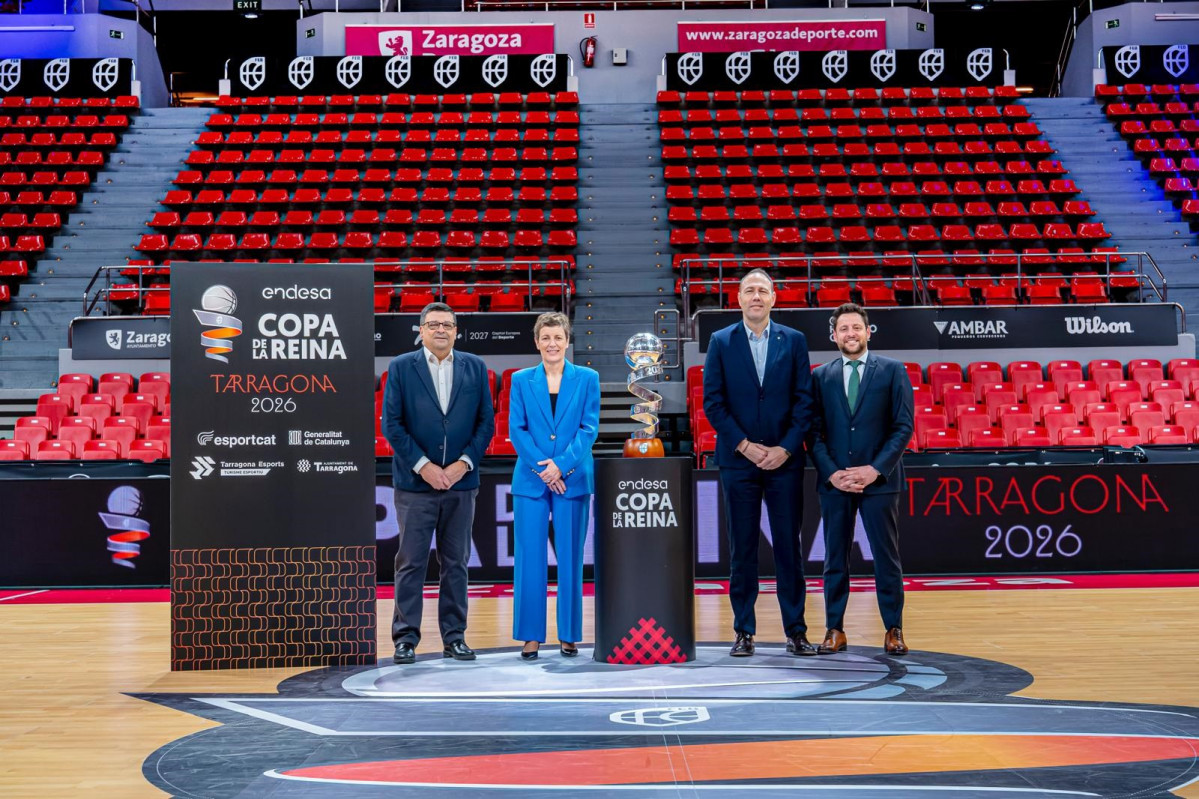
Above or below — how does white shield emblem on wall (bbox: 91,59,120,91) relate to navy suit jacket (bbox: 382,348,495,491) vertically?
above

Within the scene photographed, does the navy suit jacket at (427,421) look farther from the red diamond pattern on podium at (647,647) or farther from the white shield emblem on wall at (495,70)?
the white shield emblem on wall at (495,70)

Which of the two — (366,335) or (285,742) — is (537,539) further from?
(285,742)

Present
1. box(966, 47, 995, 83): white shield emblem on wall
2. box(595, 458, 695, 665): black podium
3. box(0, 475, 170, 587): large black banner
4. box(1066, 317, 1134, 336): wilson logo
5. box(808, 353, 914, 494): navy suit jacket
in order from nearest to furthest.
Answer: box(595, 458, 695, 665): black podium < box(808, 353, 914, 494): navy suit jacket < box(0, 475, 170, 587): large black banner < box(1066, 317, 1134, 336): wilson logo < box(966, 47, 995, 83): white shield emblem on wall

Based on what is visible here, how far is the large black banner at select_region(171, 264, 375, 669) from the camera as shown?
5.32m

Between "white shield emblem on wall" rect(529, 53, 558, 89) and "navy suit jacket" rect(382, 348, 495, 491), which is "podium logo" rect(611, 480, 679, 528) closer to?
"navy suit jacket" rect(382, 348, 495, 491)

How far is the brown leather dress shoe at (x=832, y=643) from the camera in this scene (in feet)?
17.6

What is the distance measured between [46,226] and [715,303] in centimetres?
1082

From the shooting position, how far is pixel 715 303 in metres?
15.6

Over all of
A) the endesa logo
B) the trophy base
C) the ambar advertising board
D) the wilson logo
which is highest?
the ambar advertising board

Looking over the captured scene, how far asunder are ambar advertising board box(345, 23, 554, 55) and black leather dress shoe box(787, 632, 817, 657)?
18.4 meters

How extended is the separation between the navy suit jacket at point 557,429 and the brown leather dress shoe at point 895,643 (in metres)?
1.64

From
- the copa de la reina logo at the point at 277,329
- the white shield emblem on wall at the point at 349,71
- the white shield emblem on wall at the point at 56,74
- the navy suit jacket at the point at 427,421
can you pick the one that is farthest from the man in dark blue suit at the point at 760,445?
the white shield emblem on wall at the point at 56,74

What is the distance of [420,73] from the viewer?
20953 millimetres

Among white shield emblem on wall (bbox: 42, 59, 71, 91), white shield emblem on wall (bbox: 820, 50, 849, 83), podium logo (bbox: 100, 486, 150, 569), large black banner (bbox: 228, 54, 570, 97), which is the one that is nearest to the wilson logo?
white shield emblem on wall (bbox: 820, 50, 849, 83)
